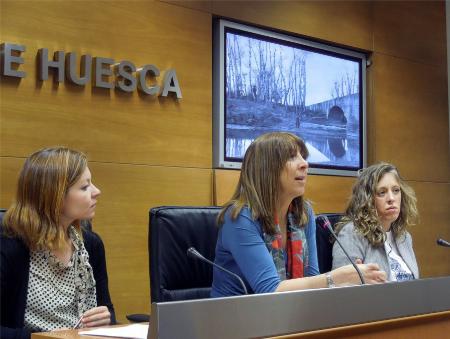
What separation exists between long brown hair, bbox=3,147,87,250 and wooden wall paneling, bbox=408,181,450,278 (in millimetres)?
3664

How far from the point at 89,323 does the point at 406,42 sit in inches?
164

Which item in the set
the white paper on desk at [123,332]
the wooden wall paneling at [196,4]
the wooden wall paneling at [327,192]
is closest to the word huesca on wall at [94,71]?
the wooden wall paneling at [196,4]

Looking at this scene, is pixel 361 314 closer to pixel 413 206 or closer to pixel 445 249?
pixel 413 206

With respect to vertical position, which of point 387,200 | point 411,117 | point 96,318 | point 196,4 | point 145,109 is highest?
point 196,4

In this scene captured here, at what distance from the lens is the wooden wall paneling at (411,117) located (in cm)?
518

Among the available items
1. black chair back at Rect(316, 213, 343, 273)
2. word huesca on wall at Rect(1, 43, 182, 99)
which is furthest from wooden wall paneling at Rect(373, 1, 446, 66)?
black chair back at Rect(316, 213, 343, 273)

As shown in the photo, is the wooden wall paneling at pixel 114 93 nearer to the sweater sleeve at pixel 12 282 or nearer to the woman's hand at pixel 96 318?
the sweater sleeve at pixel 12 282

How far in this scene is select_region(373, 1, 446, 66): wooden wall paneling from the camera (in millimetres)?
5273

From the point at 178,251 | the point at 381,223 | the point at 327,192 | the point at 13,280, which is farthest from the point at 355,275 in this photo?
the point at 327,192

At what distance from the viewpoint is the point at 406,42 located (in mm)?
5430

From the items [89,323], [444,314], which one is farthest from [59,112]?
[444,314]

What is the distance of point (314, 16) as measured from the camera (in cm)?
481

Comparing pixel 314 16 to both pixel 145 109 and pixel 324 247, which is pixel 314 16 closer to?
pixel 145 109

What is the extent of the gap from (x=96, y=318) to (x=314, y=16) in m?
3.34
